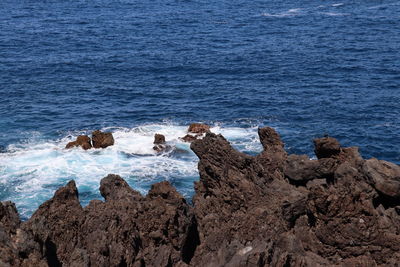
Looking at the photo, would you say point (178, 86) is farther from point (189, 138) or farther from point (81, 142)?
point (81, 142)

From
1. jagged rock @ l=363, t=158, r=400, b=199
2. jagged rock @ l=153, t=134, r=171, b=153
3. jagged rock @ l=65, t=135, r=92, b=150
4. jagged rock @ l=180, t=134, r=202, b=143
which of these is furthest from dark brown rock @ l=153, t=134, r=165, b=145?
jagged rock @ l=363, t=158, r=400, b=199

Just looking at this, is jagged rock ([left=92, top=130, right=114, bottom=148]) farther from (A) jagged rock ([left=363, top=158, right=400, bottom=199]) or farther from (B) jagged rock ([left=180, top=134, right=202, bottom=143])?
(A) jagged rock ([left=363, top=158, right=400, bottom=199])

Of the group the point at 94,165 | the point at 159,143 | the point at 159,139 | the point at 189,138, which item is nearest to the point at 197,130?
the point at 189,138

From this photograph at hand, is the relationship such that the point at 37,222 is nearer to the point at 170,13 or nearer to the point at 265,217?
the point at 265,217

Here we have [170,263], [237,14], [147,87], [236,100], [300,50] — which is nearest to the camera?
[170,263]

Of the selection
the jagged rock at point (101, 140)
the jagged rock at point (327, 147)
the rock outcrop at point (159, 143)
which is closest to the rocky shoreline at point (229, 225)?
the jagged rock at point (327, 147)

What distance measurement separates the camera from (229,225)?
3388 cm

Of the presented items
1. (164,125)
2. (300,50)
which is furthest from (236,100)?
(300,50)

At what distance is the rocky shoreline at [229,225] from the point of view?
28.9 meters

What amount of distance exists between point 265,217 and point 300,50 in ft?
324

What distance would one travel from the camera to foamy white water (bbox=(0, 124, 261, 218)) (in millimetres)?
65500

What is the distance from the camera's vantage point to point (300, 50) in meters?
129

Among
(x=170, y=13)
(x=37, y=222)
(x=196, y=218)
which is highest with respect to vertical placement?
(x=37, y=222)

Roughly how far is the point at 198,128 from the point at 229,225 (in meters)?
50.2
